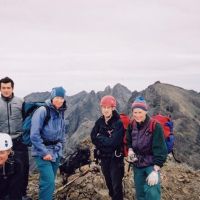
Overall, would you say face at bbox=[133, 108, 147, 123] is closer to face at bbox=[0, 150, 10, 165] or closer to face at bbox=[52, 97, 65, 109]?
face at bbox=[52, 97, 65, 109]

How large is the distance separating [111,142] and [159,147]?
1445 millimetres

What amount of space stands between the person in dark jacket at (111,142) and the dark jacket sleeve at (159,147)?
130 centimetres

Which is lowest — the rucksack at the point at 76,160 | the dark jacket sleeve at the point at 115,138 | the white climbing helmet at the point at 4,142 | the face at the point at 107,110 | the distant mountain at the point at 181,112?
the distant mountain at the point at 181,112

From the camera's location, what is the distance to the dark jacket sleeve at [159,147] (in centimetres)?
875

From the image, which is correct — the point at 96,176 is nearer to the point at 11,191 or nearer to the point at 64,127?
the point at 64,127

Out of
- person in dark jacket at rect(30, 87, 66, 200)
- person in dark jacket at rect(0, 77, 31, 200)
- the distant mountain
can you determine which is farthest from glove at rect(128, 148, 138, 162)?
the distant mountain

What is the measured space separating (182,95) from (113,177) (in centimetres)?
7009

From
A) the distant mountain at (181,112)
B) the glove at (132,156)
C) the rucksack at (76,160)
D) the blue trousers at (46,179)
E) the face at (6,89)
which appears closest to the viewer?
the glove at (132,156)

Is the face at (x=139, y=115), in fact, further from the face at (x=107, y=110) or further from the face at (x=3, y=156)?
the face at (x=3, y=156)

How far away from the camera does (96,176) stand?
43.8ft

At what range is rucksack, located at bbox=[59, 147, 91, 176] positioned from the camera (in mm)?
12805

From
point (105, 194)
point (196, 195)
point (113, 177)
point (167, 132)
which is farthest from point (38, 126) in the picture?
point (196, 195)

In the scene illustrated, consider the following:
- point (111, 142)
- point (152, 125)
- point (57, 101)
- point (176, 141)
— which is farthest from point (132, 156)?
point (176, 141)

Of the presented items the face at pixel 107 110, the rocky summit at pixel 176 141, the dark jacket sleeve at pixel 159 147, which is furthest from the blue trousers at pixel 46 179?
the dark jacket sleeve at pixel 159 147
